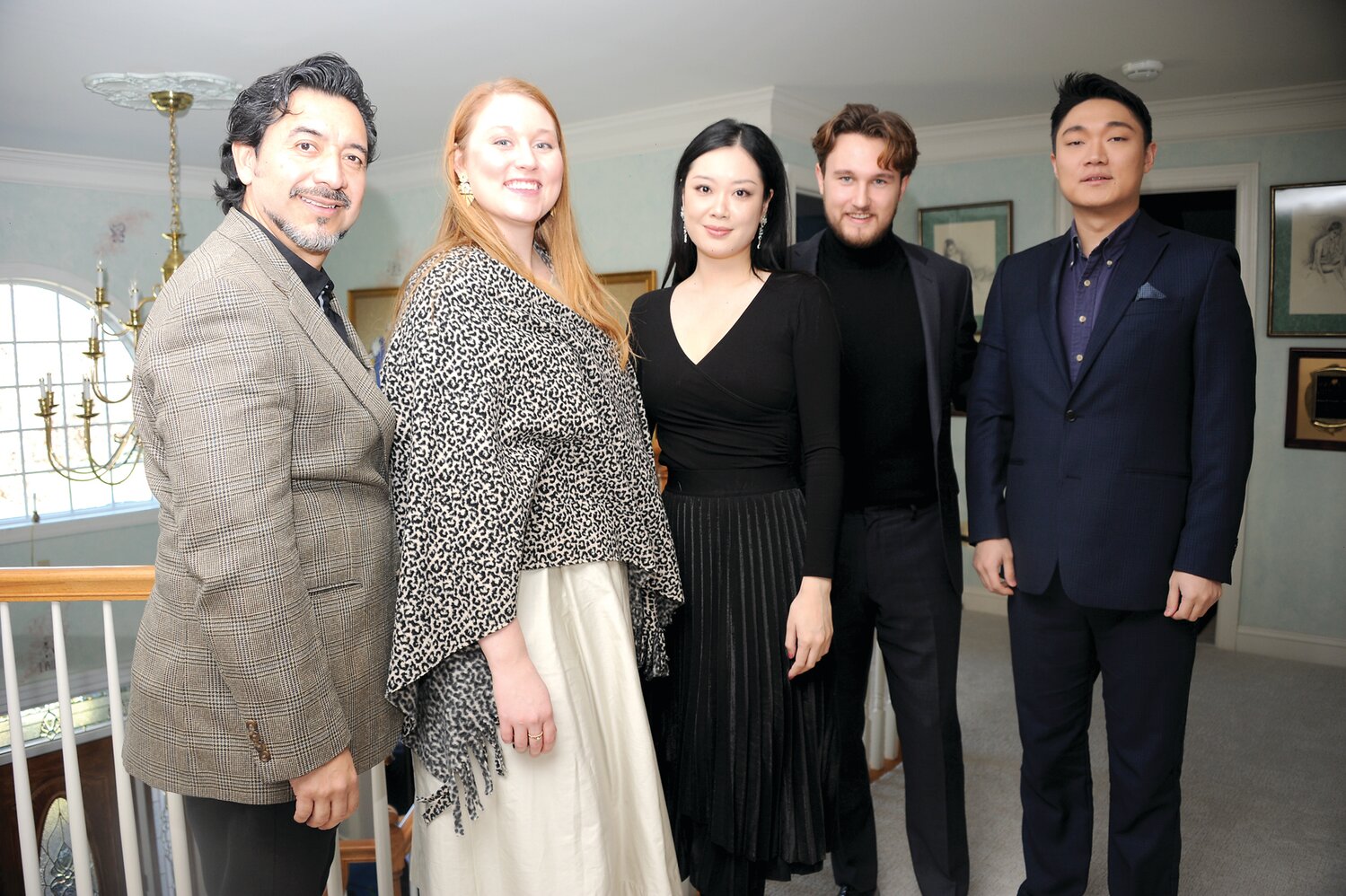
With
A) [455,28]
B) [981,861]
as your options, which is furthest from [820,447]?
[455,28]

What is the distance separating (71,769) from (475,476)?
1.11 metres

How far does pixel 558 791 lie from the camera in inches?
55.0

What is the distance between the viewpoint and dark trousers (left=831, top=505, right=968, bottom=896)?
79.0 inches

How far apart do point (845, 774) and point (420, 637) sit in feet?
4.05

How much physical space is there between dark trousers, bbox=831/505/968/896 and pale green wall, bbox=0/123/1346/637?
2.67m

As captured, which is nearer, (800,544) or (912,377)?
(800,544)

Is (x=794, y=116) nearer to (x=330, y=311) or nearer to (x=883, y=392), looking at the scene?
(x=883, y=392)

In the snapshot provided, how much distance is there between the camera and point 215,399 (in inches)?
45.2

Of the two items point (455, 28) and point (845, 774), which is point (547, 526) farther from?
point (455, 28)

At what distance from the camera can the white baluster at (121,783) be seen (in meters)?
1.77

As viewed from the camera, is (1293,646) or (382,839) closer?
(382,839)

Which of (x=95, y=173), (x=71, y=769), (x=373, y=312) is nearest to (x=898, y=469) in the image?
(x=71, y=769)

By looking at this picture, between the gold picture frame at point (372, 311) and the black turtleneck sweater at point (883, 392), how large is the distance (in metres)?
5.18

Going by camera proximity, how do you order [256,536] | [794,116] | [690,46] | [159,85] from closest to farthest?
[256,536], [159,85], [690,46], [794,116]
